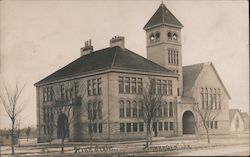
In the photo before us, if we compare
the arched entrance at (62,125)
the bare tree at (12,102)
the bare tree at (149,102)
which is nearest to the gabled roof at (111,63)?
the bare tree at (149,102)

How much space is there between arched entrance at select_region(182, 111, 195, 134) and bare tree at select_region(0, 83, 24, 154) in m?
14.9

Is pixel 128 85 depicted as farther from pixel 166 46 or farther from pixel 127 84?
pixel 166 46

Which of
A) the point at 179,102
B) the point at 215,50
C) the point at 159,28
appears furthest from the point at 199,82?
the point at 215,50

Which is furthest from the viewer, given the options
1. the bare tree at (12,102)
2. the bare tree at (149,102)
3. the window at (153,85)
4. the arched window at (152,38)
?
the arched window at (152,38)

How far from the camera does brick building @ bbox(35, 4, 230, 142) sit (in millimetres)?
29766

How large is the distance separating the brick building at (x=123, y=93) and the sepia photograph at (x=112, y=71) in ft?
0.24

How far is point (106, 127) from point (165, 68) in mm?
5860

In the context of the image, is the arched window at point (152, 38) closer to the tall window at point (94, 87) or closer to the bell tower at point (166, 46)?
the bell tower at point (166, 46)

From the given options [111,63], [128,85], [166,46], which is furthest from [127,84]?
[166,46]

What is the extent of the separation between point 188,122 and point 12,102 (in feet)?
52.3

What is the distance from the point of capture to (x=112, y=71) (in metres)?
31.0

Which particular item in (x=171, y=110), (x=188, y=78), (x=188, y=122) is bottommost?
(x=188, y=122)

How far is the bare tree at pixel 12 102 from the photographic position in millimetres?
22453

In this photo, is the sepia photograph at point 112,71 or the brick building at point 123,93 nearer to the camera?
the sepia photograph at point 112,71
